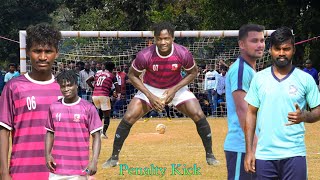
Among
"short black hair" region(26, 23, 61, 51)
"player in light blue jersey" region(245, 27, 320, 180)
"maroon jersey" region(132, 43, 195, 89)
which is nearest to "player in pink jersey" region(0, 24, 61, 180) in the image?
"short black hair" region(26, 23, 61, 51)

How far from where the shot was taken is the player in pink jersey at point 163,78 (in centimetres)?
945

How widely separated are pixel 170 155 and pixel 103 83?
12.2ft

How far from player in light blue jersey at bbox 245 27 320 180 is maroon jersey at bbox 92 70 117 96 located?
11.1 metres

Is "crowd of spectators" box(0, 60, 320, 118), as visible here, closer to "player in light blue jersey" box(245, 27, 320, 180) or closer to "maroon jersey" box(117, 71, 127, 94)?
"maroon jersey" box(117, 71, 127, 94)

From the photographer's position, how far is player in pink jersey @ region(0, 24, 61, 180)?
4.82 m

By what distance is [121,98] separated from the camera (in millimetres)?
20828

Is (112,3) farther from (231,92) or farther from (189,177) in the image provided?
(231,92)

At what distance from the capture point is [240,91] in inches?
229

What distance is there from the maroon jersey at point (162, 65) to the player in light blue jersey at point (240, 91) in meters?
3.46

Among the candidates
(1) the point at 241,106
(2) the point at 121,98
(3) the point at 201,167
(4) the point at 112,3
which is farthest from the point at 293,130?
(4) the point at 112,3

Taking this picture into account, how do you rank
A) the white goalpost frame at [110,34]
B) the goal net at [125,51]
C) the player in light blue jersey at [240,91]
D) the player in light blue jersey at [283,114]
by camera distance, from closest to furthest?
the player in light blue jersey at [283,114], the player in light blue jersey at [240,91], the white goalpost frame at [110,34], the goal net at [125,51]

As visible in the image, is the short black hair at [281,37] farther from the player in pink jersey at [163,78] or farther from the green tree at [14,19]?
the green tree at [14,19]

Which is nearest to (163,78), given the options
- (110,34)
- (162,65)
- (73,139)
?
(162,65)

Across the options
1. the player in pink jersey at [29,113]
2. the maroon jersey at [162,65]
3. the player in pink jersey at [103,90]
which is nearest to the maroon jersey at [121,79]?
the player in pink jersey at [103,90]
